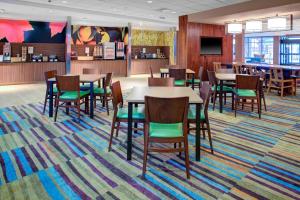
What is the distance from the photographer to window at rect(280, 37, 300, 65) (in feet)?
51.4

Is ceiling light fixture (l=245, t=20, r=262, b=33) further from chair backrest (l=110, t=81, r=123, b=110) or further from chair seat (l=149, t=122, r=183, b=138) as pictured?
chair seat (l=149, t=122, r=183, b=138)

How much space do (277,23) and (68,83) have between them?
239 inches

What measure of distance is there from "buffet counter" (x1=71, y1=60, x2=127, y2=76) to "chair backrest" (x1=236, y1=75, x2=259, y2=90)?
297 inches

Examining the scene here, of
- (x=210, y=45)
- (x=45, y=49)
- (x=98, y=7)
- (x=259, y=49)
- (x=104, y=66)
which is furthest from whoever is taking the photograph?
(x=259, y=49)

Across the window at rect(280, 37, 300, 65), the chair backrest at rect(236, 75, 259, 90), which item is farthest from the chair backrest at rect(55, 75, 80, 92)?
the window at rect(280, 37, 300, 65)

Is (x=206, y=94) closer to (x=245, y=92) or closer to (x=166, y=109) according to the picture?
(x=166, y=109)

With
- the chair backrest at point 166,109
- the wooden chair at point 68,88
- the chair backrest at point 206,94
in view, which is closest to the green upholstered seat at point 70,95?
the wooden chair at point 68,88

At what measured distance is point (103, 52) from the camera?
1288 centimetres

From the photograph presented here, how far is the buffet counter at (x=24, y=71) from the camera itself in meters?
9.98

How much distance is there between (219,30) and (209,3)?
296 centimetres

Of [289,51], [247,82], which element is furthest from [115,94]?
[289,51]

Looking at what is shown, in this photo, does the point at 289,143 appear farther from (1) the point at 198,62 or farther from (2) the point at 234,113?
(1) the point at 198,62

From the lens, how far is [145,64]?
47.8ft


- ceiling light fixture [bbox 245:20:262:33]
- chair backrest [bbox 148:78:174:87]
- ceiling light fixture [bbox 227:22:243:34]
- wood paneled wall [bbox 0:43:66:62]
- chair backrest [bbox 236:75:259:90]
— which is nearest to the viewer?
chair backrest [bbox 148:78:174:87]
